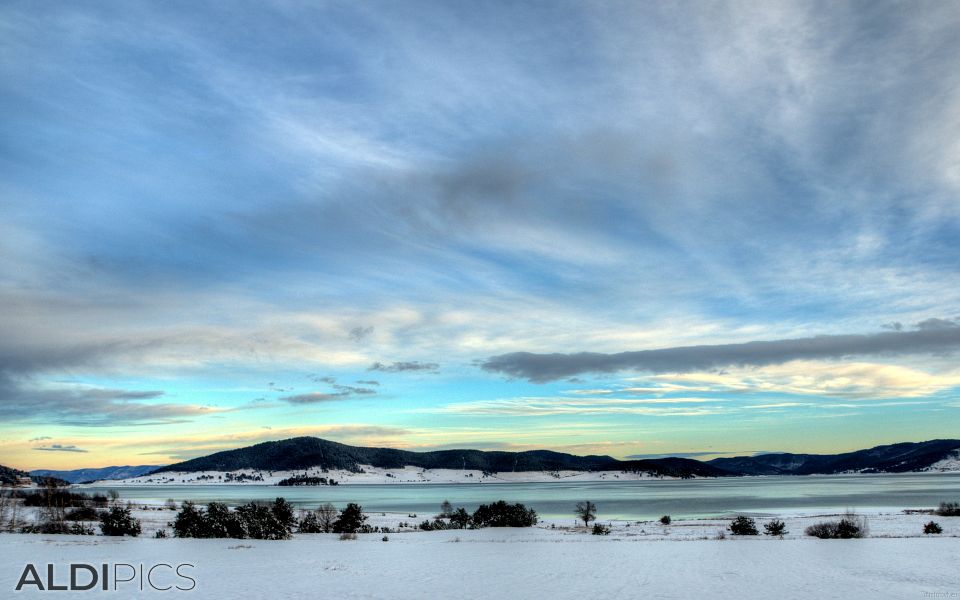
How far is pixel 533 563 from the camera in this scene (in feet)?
94.3

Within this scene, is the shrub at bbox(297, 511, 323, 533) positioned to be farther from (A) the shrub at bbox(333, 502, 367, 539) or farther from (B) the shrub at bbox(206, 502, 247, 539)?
(B) the shrub at bbox(206, 502, 247, 539)

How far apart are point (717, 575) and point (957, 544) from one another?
19.5 meters

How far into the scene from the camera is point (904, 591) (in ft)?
67.6

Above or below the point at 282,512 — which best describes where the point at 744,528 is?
below

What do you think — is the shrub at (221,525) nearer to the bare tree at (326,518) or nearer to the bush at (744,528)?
the bare tree at (326,518)

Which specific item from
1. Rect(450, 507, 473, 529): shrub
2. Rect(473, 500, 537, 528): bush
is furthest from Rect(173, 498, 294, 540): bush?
Rect(473, 500, 537, 528): bush

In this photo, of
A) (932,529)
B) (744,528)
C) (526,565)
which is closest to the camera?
(526,565)

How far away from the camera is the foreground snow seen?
21.0 metres

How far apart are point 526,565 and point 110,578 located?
1685cm

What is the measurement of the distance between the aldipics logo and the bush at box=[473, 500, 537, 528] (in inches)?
1092

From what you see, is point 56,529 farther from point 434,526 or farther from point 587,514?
point 587,514

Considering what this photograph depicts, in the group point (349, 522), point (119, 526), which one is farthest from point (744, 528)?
point (119, 526)

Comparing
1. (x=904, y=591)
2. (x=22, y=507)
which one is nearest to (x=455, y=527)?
(x=904, y=591)

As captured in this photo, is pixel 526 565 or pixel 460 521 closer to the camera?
pixel 526 565
